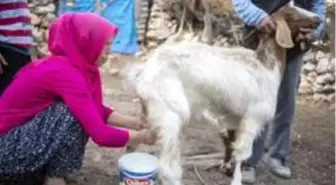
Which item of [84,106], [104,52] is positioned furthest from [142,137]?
[104,52]

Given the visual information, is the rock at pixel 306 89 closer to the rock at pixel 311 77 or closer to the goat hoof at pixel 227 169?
the rock at pixel 311 77

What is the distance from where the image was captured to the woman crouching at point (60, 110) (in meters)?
3.50

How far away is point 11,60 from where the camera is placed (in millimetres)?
3988

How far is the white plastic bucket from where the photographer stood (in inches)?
133

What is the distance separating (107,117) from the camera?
3887 millimetres

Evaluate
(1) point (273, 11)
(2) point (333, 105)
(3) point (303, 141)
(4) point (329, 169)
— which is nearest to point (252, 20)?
(1) point (273, 11)

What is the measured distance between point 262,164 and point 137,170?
1882 mm

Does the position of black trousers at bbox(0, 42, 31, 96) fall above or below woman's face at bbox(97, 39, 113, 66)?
below

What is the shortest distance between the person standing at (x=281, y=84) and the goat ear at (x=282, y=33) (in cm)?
4

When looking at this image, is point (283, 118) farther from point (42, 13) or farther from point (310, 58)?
point (42, 13)

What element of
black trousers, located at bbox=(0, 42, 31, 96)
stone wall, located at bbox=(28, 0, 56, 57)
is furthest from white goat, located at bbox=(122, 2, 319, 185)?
stone wall, located at bbox=(28, 0, 56, 57)

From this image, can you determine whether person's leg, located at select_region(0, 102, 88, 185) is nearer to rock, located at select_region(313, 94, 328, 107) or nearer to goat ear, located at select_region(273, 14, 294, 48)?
goat ear, located at select_region(273, 14, 294, 48)

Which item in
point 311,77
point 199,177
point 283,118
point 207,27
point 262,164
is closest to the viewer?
point 199,177

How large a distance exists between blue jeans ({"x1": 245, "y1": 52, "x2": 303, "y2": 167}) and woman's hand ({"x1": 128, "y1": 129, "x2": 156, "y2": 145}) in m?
1.09
